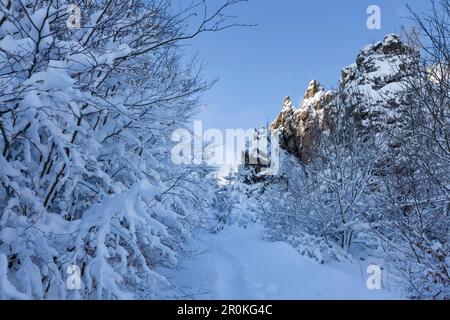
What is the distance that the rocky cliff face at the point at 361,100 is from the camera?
7.23 m

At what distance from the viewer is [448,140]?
4863 mm

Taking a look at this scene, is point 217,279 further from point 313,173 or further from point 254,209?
point 254,209

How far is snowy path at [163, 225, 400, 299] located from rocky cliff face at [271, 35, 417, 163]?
10.5 feet

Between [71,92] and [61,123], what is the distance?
0.73 meters

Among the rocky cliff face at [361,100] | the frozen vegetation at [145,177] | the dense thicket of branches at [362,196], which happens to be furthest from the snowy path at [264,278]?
Result: the rocky cliff face at [361,100]

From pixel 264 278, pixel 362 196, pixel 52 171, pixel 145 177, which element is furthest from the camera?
pixel 362 196

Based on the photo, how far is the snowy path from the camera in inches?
197

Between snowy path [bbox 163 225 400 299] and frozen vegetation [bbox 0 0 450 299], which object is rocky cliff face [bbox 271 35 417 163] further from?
snowy path [bbox 163 225 400 299]

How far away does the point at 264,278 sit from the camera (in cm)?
586

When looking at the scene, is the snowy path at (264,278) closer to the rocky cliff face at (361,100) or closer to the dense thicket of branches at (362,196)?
the dense thicket of branches at (362,196)

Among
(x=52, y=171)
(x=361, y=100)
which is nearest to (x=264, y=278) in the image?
(x=52, y=171)

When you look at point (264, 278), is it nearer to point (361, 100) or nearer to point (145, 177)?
point (145, 177)

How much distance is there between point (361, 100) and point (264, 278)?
7.22m
